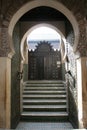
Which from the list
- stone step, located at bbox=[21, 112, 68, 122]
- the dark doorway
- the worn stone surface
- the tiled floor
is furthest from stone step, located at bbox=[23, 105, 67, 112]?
the dark doorway

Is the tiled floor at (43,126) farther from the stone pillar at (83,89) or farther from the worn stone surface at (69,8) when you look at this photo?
the worn stone surface at (69,8)

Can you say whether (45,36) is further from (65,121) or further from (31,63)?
(65,121)

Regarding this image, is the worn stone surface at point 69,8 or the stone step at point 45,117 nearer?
the worn stone surface at point 69,8

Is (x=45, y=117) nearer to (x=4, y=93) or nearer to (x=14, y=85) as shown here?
(x=14, y=85)

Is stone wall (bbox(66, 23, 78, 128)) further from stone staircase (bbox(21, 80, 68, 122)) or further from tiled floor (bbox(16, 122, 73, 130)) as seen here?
stone staircase (bbox(21, 80, 68, 122))

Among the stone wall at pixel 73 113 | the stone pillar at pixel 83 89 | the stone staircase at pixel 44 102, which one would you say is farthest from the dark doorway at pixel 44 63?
the stone pillar at pixel 83 89

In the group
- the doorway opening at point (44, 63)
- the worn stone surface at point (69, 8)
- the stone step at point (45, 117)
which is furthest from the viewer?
the doorway opening at point (44, 63)

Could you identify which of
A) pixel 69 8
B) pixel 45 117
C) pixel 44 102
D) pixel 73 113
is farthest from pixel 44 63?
pixel 69 8

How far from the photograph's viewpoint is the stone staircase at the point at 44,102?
711cm

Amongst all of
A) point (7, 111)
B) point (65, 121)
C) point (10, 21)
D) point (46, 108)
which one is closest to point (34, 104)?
point (46, 108)

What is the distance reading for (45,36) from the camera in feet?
54.6

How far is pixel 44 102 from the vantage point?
799 cm

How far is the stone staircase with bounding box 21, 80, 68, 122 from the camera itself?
7114mm

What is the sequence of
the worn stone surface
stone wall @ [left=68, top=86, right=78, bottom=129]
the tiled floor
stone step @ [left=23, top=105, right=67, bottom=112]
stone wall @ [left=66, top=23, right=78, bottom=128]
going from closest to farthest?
the worn stone surface → stone wall @ [left=68, top=86, right=78, bottom=129] → stone wall @ [left=66, top=23, right=78, bottom=128] → the tiled floor → stone step @ [left=23, top=105, right=67, bottom=112]
